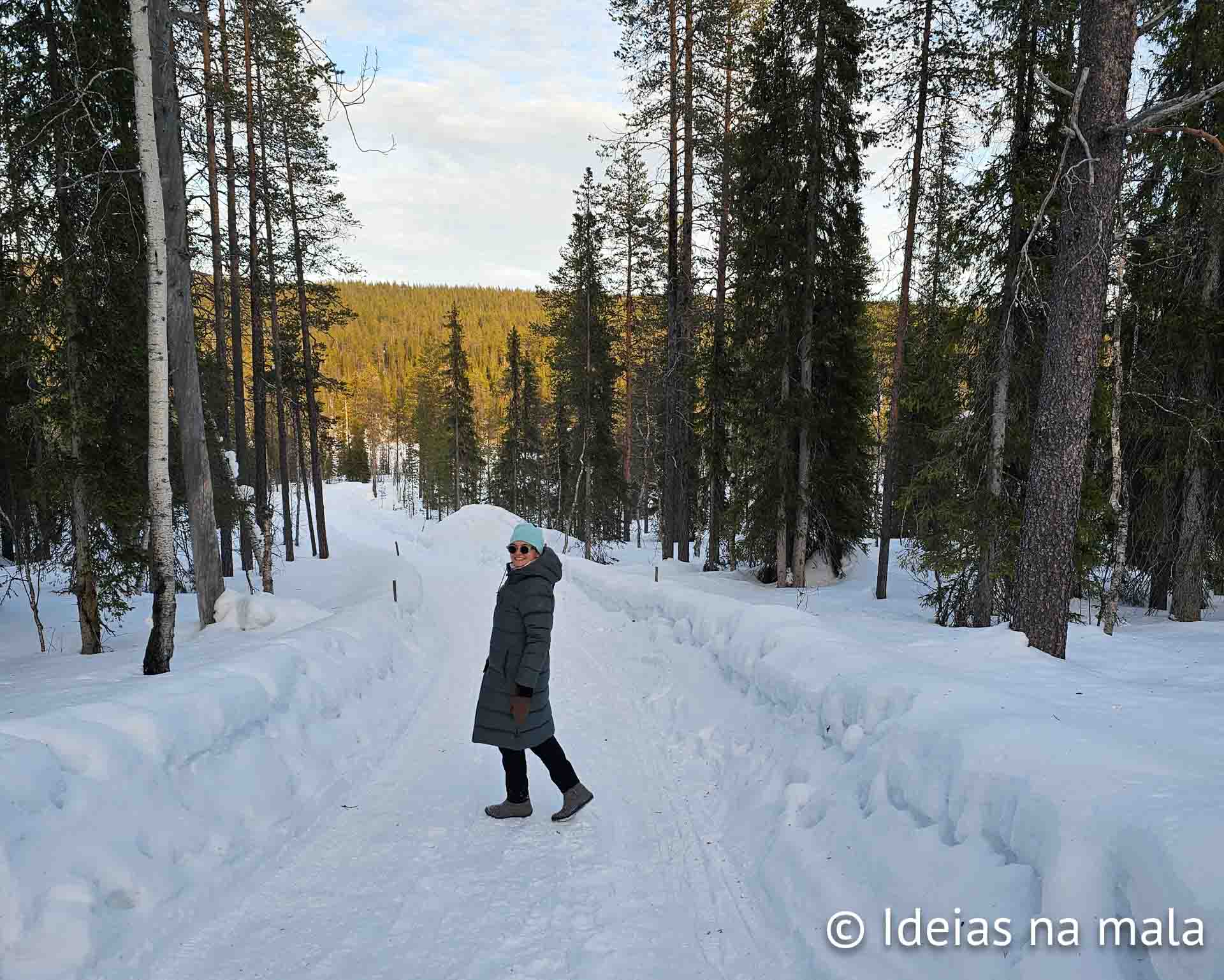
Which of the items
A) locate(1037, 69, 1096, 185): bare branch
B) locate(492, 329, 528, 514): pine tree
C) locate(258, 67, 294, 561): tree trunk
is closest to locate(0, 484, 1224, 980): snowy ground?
locate(1037, 69, 1096, 185): bare branch

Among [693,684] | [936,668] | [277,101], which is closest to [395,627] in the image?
[693,684]

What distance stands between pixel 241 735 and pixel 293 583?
Result: 1490 cm

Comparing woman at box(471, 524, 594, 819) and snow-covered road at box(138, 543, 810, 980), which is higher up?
woman at box(471, 524, 594, 819)

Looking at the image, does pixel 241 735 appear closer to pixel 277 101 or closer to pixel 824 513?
pixel 824 513

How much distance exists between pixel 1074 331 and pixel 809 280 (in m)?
9.65

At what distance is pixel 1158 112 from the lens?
16.1 ft

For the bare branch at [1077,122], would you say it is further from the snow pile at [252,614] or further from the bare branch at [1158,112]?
the snow pile at [252,614]

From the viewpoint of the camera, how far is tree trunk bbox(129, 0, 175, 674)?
6027 mm

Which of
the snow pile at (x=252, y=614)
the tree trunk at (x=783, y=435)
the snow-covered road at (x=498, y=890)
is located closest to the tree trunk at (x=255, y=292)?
the snow pile at (x=252, y=614)

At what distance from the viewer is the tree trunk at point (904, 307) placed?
13844 millimetres

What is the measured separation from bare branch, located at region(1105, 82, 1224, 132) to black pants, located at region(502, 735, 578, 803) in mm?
6414

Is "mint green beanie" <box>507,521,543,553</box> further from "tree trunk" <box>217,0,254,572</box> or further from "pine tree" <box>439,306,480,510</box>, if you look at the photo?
"pine tree" <box>439,306,480,510</box>

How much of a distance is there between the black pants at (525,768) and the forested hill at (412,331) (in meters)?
77.8

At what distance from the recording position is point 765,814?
4414 mm
